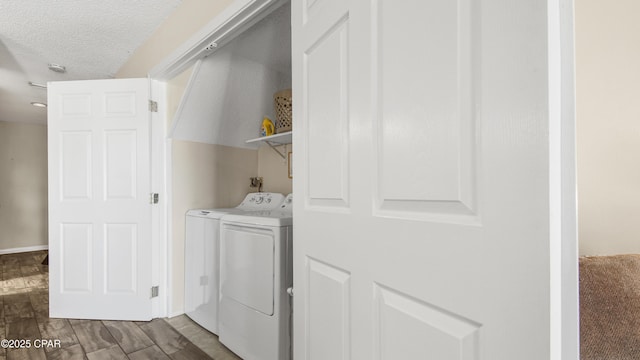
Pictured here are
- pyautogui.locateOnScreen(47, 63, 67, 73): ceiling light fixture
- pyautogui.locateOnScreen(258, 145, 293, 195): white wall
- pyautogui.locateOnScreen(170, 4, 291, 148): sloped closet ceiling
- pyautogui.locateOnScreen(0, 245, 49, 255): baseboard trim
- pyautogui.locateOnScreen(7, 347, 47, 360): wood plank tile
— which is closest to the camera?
pyautogui.locateOnScreen(7, 347, 47, 360): wood plank tile

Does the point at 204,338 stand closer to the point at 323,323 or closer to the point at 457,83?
the point at 323,323

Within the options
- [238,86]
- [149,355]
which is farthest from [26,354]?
[238,86]

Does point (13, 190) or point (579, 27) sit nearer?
Answer: point (579, 27)

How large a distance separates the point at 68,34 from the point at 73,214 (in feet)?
5.03

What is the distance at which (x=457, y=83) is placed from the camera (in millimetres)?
564

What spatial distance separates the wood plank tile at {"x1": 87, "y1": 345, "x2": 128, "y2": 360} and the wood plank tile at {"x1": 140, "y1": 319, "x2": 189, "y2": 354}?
0.71ft

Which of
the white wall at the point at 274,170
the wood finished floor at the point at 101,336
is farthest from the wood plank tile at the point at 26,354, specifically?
the white wall at the point at 274,170

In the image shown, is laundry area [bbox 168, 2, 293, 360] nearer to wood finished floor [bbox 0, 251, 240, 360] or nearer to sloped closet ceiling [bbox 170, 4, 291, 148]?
sloped closet ceiling [bbox 170, 4, 291, 148]

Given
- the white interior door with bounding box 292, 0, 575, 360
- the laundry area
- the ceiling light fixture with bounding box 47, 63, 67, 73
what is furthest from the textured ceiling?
the white interior door with bounding box 292, 0, 575, 360

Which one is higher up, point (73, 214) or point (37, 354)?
point (73, 214)

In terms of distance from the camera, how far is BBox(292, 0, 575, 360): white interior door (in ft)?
1.53

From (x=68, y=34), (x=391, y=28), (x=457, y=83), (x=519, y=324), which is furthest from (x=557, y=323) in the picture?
(x=68, y=34)

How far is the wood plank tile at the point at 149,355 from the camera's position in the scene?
6.39 feet

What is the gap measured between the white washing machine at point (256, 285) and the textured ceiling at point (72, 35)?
1746 millimetres
